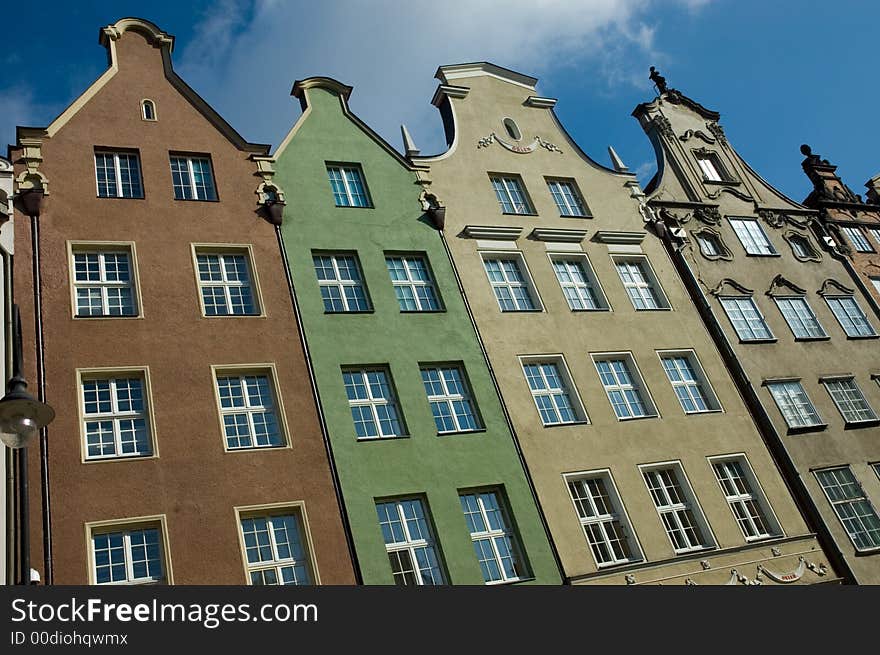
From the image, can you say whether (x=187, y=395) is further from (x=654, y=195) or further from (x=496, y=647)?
(x=654, y=195)

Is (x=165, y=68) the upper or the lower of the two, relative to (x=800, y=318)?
upper

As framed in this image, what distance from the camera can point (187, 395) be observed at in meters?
19.2

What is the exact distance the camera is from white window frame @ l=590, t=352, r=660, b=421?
24.0m

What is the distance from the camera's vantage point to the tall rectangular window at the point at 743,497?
22.9 metres

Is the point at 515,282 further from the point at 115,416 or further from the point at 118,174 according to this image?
the point at 115,416

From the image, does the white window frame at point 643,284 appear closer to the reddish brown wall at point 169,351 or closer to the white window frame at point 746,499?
the white window frame at point 746,499

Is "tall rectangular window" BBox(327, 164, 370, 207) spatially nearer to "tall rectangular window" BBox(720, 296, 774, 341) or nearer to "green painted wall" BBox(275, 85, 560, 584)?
"green painted wall" BBox(275, 85, 560, 584)

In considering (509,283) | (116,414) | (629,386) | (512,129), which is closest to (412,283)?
(509,283)

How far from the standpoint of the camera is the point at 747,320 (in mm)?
28219

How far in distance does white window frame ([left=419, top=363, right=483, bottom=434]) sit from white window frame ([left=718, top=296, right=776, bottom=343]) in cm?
1028

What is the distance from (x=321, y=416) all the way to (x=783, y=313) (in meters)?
17.5

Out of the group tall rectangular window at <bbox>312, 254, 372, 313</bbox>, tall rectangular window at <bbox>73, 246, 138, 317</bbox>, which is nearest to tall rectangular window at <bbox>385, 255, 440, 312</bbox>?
tall rectangular window at <bbox>312, 254, 372, 313</bbox>

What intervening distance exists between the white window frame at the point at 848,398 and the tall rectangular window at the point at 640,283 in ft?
19.8

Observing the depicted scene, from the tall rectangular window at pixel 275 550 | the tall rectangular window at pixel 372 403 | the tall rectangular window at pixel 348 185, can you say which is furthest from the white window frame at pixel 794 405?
the tall rectangular window at pixel 275 550
